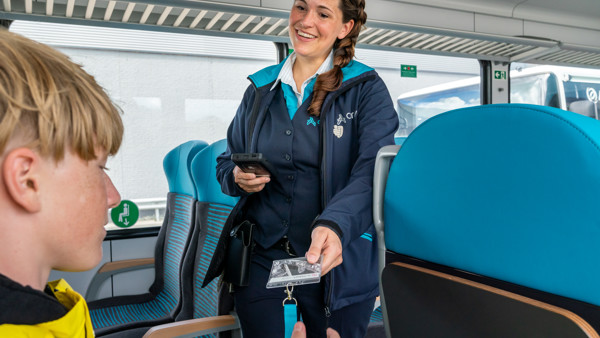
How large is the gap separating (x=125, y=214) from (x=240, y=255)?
2.33 metres

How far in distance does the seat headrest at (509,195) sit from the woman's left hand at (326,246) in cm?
20

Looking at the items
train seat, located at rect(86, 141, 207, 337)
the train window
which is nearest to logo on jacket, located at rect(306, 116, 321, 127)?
train seat, located at rect(86, 141, 207, 337)

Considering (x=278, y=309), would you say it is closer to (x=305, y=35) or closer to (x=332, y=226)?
(x=332, y=226)

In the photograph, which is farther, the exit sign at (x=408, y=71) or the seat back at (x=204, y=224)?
the exit sign at (x=408, y=71)

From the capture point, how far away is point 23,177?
1.95 ft

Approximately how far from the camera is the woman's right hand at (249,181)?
4.70ft

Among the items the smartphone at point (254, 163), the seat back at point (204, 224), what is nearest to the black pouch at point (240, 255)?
the smartphone at point (254, 163)

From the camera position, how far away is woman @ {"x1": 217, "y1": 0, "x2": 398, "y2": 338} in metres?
1.46

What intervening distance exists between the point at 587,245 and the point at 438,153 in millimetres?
326

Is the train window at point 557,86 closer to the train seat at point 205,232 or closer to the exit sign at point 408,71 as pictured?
the exit sign at point 408,71

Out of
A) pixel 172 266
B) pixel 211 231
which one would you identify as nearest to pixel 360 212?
pixel 211 231

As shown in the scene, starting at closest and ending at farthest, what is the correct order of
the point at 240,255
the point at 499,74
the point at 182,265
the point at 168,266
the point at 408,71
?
the point at 240,255, the point at 182,265, the point at 168,266, the point at 408,71, the point at 499,74

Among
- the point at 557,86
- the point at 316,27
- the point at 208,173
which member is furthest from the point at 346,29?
the point at 557,86

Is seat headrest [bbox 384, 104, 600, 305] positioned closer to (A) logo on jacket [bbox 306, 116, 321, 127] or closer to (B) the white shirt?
(A) logo on jacket [bbox 306, 116, 321, 127]
